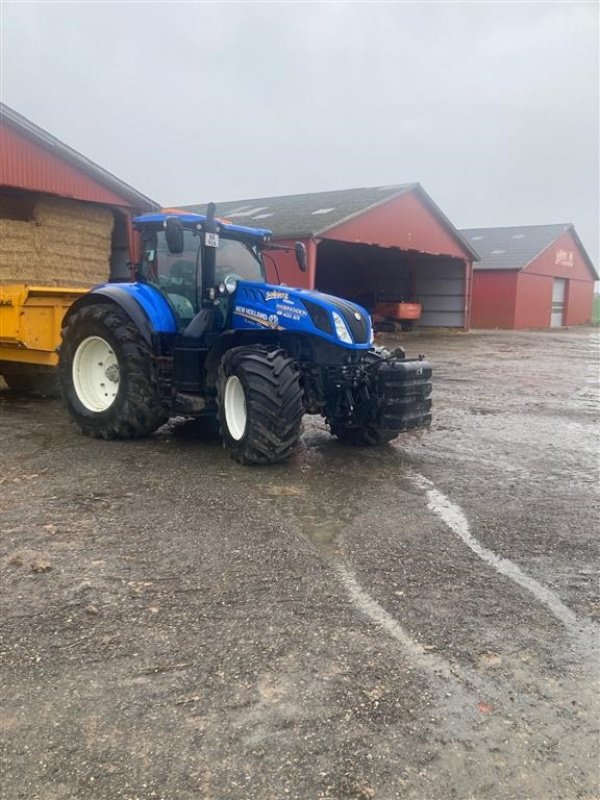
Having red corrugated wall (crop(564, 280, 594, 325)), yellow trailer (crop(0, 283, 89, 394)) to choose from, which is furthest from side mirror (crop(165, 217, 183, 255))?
red corrugated wall (crop(564, 280, 594, 325))

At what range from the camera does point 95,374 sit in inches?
295

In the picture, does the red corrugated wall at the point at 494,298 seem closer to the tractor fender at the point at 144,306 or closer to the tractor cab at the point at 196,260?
→ the tractor cab at the point at 196,260

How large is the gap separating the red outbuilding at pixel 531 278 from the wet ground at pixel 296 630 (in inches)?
1062

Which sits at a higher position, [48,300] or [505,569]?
[48,300]

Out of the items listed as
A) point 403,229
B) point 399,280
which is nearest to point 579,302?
point 399,280

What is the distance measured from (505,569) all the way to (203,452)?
333 centimetres

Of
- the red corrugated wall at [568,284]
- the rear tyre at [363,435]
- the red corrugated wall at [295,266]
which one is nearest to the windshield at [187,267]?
the rear tyre at [363,435]

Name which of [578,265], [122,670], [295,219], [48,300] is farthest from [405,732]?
[578,265]

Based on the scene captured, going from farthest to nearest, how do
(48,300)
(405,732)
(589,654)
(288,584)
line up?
(48,300), (288,584), (589,654), (405,732)

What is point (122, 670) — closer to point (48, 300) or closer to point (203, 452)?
point (203, 452)

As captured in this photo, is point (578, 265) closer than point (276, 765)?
No

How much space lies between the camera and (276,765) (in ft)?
7.87

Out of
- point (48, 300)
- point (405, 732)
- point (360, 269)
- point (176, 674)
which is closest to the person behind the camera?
point (405, 732)

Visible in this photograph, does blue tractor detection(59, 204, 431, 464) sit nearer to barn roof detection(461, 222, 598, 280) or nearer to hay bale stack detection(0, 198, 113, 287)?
hay bale stack detection(0, 198, 113, 287)
